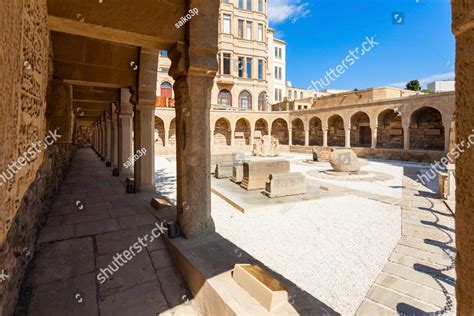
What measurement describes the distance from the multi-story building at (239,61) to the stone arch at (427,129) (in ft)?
54.9

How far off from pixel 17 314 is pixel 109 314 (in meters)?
0.81

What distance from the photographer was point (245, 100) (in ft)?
97.7

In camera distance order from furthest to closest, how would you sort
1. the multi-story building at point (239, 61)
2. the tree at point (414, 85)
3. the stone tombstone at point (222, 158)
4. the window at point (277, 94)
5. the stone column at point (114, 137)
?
the window at point (277, 94), the tree at point (414, 85), the multi-story building at point (239, 61), the stone tombstone at point (222, 158), the stone column at point (114, 137)

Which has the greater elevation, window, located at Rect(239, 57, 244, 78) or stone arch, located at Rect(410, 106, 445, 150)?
window, located at Rect(239, 57, 244, 78)

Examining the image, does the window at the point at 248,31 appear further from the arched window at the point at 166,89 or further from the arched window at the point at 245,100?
the arched window at the point at 166,89

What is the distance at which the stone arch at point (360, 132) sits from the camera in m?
21.4

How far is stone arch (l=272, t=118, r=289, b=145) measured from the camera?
2811cm

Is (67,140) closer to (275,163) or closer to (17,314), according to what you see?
(17,314)

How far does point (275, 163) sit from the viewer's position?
27.9ft

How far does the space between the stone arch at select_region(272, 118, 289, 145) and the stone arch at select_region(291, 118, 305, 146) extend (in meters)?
0.87

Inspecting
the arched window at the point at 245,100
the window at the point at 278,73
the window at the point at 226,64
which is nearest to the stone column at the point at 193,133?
the window at the point at 226,64

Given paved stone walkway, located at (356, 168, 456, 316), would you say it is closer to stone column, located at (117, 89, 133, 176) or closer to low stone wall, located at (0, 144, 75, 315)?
low stone wall, located at (0, 144, 75, 315)

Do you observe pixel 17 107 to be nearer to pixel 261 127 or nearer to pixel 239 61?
pixel 261 127

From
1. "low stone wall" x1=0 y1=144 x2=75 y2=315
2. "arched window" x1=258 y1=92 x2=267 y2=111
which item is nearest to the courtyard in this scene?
"low stone wall" x1=0 y1=144 x2=75 y2=315
